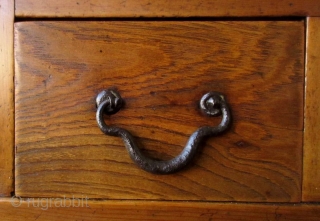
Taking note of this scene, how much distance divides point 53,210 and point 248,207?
23cm

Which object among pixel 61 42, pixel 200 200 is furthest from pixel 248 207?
pixel 61 42

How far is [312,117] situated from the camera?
1.37 ft

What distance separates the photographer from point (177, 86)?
425mm

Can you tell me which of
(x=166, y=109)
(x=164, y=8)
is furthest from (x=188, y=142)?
(x=164, y=8)

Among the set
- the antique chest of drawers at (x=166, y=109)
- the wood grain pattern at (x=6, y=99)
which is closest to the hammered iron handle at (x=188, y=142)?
the antique chest of drawers at (x=166, y=109)

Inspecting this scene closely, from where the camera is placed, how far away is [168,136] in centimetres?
43

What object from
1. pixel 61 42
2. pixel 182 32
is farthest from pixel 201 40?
pixel 61 42

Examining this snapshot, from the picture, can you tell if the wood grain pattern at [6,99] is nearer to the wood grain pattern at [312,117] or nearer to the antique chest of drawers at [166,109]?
the antique chest of drawers at [166,109]

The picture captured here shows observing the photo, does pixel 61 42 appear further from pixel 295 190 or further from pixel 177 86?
pixel 295 190

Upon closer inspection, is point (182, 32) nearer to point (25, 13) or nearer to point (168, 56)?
point (168, 56)

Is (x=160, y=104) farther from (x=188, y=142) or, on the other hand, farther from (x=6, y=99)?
(x=6, y=99)

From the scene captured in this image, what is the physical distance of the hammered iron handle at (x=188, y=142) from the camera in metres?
0.41

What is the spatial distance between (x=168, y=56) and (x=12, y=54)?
0.18 metres

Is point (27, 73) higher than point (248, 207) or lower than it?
higher
